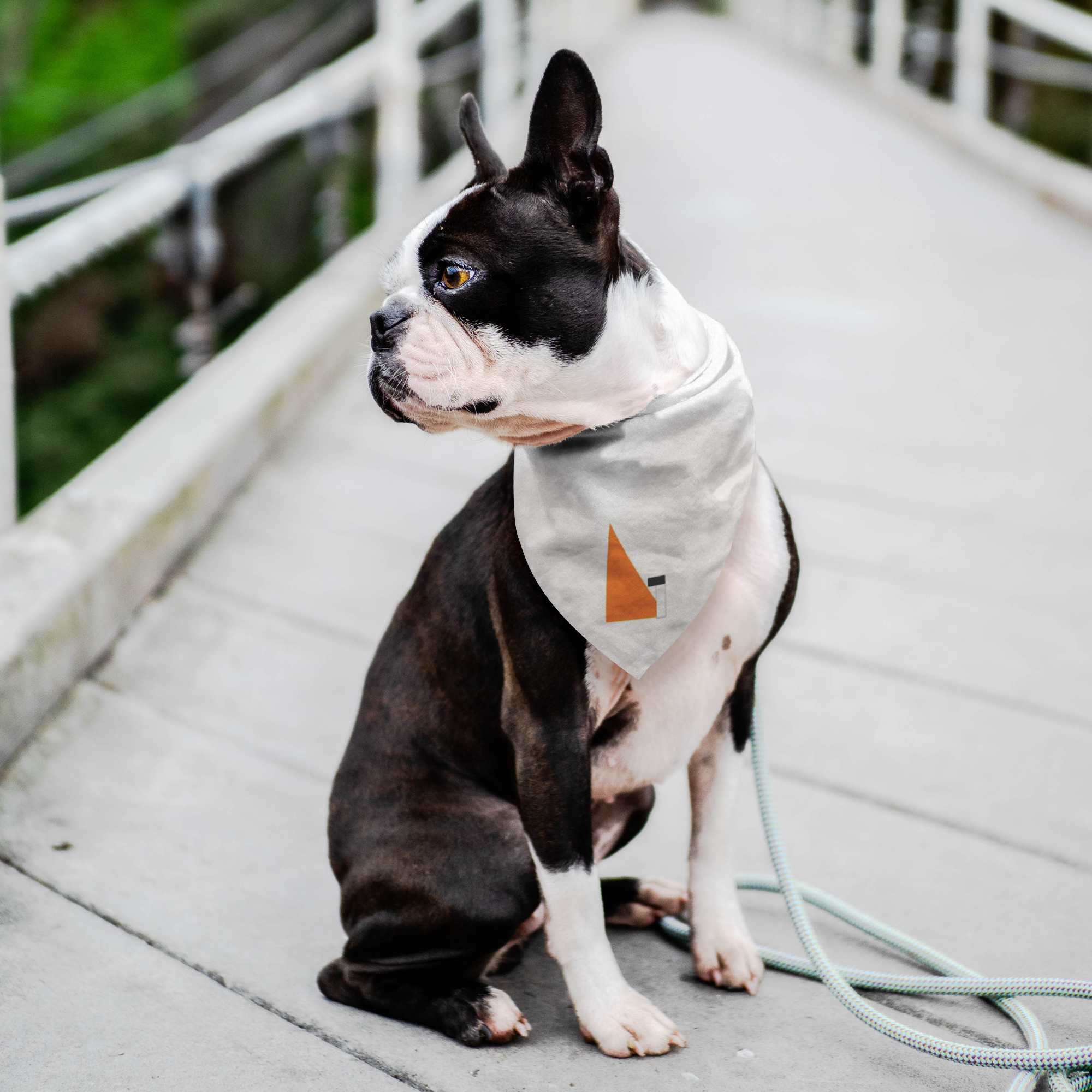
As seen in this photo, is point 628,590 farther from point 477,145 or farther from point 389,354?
point 477,145

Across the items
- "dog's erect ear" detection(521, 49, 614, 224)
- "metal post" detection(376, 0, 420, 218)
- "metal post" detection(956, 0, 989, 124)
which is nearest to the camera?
"dog's erect ear" detection(521, 49, 614, 224)

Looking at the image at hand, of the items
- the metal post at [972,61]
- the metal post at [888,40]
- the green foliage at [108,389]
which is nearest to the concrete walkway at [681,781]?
the metal post at [972,61]

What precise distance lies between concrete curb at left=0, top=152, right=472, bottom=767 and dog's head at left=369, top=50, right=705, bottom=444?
0.31 metres

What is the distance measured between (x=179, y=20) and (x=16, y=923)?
15216mm

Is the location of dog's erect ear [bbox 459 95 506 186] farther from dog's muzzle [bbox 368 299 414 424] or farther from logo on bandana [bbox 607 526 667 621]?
logo on bandana [bbox 607 526 667 621]

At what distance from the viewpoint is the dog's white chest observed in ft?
5.05

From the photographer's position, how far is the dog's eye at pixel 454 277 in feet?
4.47

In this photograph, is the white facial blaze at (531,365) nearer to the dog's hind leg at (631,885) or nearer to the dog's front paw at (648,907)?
the dog's hind leg at (631,885)

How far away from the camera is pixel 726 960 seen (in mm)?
1680

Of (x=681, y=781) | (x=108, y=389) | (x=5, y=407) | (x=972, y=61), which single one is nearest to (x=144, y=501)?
(x=5, y=407)

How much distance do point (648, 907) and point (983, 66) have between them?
336 inches

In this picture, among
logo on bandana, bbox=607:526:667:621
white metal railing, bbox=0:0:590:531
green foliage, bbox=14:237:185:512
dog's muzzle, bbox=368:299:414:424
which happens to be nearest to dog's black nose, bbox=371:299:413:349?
dog's muzzle, bbox=368:299:414:424

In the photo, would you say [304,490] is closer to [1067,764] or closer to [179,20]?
[1067,764]

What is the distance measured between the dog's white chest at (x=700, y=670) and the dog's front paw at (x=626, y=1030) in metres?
0.28
